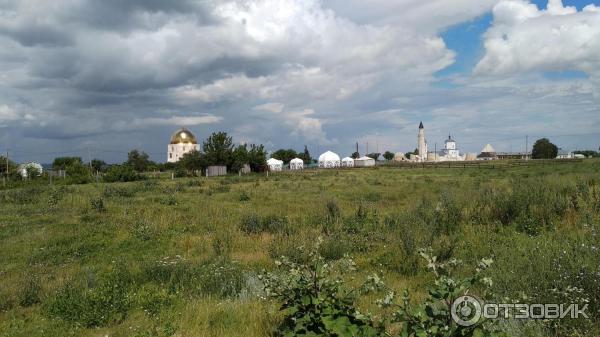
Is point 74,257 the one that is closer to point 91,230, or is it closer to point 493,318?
point 91,230

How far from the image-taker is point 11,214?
53.1 ft

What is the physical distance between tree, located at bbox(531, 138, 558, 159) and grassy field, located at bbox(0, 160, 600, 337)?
125 m

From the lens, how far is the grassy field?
5117mm

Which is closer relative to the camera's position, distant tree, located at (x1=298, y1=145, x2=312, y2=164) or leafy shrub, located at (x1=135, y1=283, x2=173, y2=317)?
leafy shrub, located at (x1=135, y1=283, x2=173, y2=317)

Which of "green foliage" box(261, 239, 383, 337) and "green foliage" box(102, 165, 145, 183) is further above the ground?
"green foliage" box(102, 165, 145, 183)

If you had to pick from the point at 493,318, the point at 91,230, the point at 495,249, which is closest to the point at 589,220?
the point at 495,249

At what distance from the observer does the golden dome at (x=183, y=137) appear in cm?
11612

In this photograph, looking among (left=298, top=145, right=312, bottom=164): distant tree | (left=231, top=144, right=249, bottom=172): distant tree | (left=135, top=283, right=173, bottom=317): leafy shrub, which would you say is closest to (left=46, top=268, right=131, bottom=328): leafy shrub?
(left=135, top=283, right=173, bottom=317): leafy shrub

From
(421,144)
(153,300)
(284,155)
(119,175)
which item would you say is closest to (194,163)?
(119,175)

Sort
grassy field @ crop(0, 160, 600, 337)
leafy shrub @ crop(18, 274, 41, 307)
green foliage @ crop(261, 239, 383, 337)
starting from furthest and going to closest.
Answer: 1. leafy shrub @ crop(18, 274, 41, 307)
2. grassy field @ crop(0, 160, 600, 337)
3. green foliage @ crop(261, 239, 383, 337)

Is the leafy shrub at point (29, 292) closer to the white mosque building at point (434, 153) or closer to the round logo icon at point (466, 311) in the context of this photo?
the round logo icon at point (466, 311)

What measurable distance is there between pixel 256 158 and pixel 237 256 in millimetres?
56781

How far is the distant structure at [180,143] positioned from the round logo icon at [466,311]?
114098mm

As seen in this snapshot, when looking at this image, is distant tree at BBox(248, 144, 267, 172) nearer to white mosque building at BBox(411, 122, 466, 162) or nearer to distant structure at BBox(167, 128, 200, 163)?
distant structure at BBox(167, 128, 200, 163)
